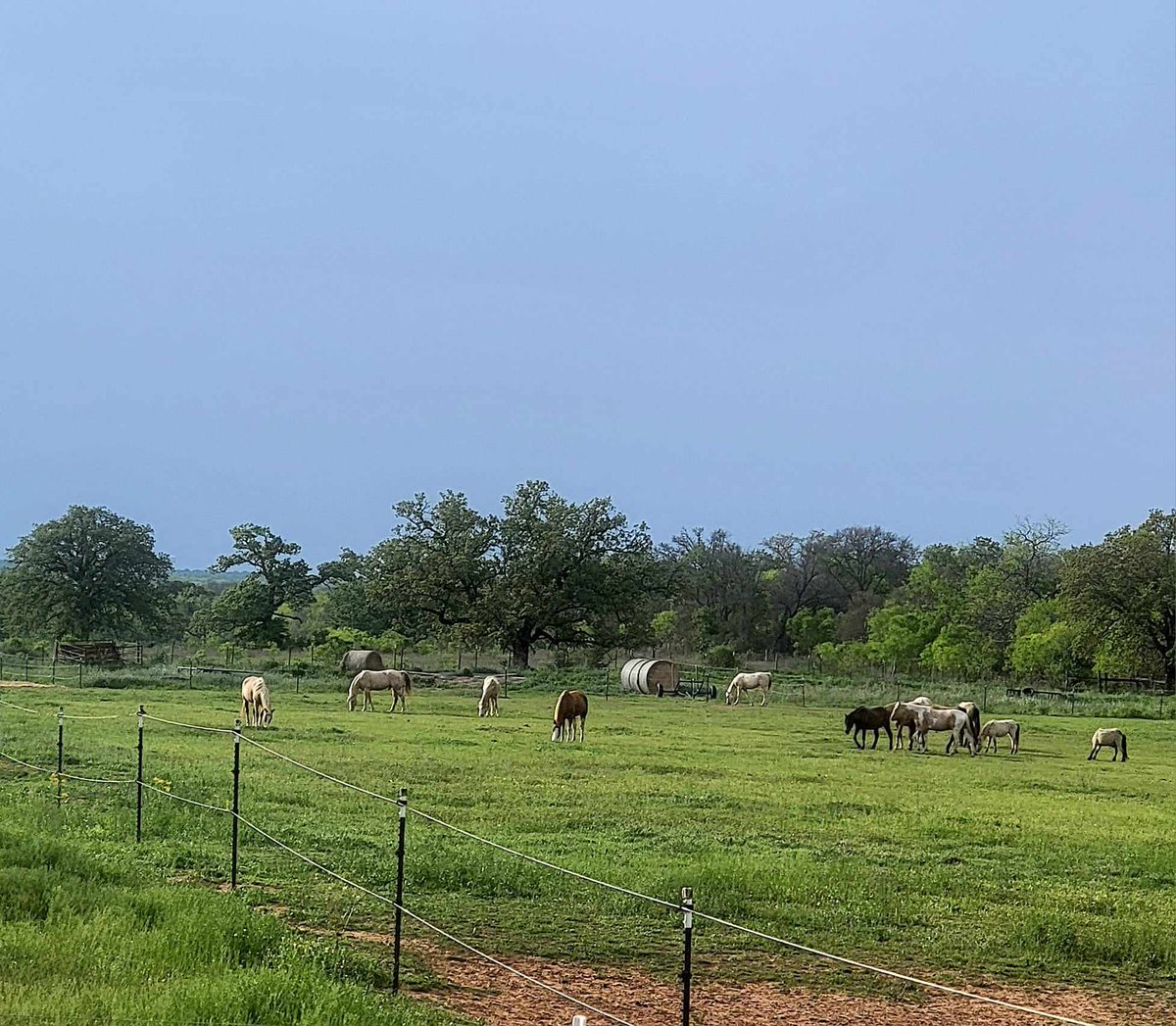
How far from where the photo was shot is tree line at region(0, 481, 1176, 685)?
179ft

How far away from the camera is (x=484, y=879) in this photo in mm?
10242

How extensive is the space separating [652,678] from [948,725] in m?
20.1

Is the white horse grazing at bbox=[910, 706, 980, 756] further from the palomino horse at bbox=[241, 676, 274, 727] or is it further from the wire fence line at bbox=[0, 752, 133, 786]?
the wire fence line at bbox=[0, 752, 133, 786]

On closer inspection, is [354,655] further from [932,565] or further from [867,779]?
[932,565]

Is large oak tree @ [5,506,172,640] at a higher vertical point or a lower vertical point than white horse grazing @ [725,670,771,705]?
higher

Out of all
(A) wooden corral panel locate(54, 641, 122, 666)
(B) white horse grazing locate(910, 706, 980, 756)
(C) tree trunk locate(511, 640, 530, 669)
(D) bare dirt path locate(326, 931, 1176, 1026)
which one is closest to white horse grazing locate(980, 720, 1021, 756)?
(B) white horse grazing locate(910, 706, 980, 756)

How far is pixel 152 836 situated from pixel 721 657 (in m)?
55.0

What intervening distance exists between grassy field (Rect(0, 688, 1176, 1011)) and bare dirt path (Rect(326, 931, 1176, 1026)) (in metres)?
0.32

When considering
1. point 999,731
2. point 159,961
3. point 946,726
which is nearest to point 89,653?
point 946,726

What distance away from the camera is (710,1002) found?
7.56m

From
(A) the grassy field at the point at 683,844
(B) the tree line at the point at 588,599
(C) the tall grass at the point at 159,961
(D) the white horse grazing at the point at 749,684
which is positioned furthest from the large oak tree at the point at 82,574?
(C) the tall grass at the point at 159,961

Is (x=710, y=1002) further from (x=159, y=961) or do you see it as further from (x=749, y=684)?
(x=749, y=684)

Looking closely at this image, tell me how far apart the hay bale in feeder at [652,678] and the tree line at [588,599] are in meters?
9.55

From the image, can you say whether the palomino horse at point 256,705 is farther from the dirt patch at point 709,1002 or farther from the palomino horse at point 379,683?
the dirt patch at point 709,1002
